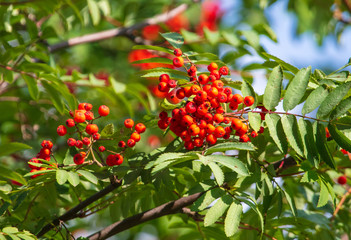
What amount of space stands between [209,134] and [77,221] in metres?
1.33

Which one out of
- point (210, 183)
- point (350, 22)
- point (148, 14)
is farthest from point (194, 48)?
point (350, 22)

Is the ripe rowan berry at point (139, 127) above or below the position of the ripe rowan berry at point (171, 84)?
below

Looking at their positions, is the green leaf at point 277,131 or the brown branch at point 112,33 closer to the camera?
the green leaf at point 277,131

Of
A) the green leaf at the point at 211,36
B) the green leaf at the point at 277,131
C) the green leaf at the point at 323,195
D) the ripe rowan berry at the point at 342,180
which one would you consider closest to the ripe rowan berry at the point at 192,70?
the green leaf at the point at 277,131

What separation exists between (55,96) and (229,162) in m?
0.84

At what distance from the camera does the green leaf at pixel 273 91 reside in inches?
49.4

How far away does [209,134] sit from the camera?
1.22m

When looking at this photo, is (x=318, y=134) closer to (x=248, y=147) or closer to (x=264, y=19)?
(x=248, y=147)

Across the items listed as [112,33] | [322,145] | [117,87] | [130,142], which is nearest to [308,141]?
[322,145]

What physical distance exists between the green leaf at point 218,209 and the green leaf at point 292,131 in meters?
0.24

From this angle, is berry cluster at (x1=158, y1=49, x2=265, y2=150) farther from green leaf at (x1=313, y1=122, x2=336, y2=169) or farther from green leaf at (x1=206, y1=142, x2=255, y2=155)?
green leaf at (x1=313, y1=122, x2=336, y2=169)

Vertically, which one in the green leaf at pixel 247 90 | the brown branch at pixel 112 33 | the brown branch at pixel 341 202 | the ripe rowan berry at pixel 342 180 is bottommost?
the brown branch at pixel 341 202

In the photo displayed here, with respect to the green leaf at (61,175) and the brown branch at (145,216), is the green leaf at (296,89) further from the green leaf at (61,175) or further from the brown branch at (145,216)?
the green leaf at (61,175)

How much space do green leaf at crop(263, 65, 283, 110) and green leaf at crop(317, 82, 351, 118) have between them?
0.45ft
